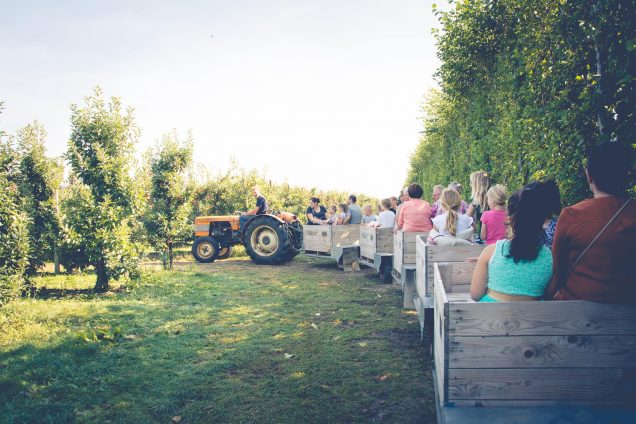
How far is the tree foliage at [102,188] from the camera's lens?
7.59m

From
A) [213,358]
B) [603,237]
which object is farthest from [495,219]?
[213,358]

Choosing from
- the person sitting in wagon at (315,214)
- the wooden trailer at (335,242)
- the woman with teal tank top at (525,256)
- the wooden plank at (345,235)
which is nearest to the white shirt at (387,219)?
the wooden trailer at (335,242)

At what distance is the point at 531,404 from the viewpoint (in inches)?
92.3

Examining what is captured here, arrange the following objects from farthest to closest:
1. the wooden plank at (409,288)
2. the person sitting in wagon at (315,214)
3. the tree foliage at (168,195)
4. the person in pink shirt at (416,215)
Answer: the person sitting in wagon at (315,214)
the tree foliage at (168,195)
the person in pink shirt at (416,215)
the wooden plank at (409,288)

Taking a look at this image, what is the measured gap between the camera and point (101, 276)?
7949 millimetres

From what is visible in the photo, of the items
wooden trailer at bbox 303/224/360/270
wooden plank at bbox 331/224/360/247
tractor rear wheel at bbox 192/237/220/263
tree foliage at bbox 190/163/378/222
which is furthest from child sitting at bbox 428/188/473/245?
tree foliage at bbox 190/163/378/222

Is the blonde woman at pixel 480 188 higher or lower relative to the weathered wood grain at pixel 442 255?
higher

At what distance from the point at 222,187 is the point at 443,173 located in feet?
31.1

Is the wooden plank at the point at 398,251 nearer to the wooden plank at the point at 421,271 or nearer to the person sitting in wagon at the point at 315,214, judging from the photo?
the wooden plank at the point at 421,271

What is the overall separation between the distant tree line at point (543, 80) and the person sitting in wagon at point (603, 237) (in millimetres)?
1020

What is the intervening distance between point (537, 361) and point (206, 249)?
1111 centimetres

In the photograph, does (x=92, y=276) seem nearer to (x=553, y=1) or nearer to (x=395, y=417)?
(x=395, y=417)

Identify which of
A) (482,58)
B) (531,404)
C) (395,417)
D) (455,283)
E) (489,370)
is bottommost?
(395,417)

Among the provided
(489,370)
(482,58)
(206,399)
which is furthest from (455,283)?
(482,58)
